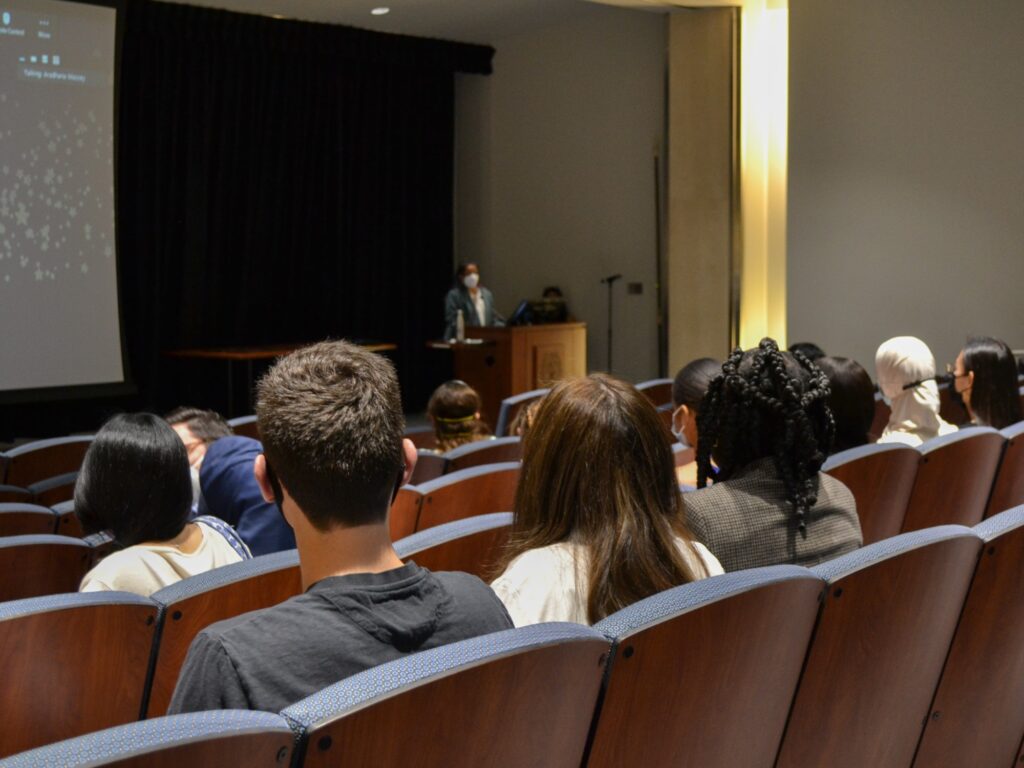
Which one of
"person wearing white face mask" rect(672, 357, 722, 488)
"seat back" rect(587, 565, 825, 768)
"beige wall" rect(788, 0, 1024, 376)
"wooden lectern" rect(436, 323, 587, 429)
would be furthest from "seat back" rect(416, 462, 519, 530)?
"wooden lectern" rect(436, 323, 587, 429)

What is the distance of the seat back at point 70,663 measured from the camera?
1566 millimetres

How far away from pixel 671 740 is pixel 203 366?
9217mm

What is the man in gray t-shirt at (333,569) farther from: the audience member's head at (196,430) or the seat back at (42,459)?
the seat back at (42,459)

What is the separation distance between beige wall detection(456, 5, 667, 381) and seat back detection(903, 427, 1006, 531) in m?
6.90

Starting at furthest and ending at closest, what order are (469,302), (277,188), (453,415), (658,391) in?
(277,188) < (469,302) < (658,391) < (453,415)

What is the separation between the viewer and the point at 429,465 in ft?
12.1

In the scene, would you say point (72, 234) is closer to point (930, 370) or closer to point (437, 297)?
point (437, 297)

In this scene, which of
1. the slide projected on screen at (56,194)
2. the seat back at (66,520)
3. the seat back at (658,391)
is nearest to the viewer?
the seat back at (66,520)

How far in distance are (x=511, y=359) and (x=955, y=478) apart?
6273mm

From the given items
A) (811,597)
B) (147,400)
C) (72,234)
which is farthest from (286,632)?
(147,400)

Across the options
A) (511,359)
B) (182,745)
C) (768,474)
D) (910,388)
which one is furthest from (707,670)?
(511,359)

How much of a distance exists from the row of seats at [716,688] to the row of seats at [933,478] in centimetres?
92

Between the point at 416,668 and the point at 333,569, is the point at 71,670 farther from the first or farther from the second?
the point at 416,668

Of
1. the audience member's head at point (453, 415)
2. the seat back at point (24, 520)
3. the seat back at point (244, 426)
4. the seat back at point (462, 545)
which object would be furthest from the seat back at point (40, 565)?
the seat back at point (244, 426)
